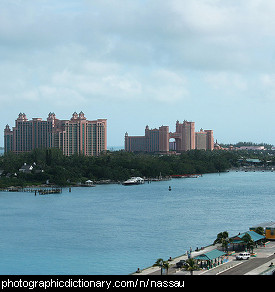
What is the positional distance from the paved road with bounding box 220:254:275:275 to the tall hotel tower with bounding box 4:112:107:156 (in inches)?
1822

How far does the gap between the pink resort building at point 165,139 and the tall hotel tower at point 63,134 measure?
1790cm

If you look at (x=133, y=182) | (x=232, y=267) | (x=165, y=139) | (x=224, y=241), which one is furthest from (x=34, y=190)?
(x=165, y=139)

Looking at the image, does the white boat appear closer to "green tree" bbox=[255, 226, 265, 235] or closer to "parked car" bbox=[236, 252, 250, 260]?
"green tree" bbox=[255, 226, 265, 235]

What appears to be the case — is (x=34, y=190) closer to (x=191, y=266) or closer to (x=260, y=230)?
(x=260, y=230)

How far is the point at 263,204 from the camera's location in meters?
23.3

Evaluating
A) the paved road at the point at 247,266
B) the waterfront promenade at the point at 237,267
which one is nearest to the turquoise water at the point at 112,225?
the waterfront promenade at the point at 237,267

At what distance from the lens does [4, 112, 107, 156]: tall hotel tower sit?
57906mm

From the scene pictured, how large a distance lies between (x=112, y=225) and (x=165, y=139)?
59.2 metres

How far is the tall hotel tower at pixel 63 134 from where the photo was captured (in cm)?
5791

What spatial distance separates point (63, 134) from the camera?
5772cm

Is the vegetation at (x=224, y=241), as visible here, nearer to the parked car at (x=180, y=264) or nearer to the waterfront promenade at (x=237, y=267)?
the waterfront promenade at (x=237, y=267)
